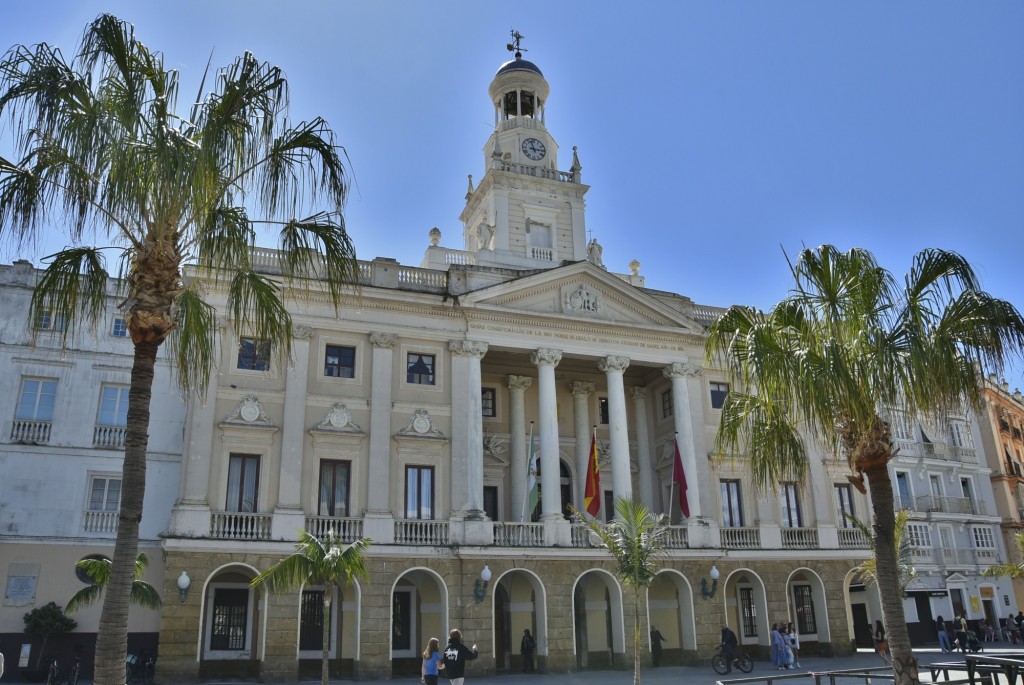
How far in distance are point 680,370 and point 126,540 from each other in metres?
25.6

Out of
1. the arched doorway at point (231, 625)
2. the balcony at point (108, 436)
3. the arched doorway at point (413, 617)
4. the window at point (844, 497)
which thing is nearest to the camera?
the arched doorway at point (231, 625)

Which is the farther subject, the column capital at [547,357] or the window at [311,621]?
the column capital at [547,357]

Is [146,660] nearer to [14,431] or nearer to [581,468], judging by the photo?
[14,431]

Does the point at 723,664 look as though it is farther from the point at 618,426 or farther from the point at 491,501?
the point at 491,501

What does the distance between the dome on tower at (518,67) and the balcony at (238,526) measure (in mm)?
26638

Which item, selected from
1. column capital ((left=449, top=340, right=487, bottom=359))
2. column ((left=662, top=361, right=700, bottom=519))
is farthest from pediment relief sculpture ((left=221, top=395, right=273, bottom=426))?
column ((left=662, top=361, right=700, bottom=519))

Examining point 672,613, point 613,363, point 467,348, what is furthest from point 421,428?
point 672,613

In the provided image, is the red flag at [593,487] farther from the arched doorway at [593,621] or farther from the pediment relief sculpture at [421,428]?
the pediment relief sculpture at [421,428]

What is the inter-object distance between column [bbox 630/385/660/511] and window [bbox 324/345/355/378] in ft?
42.9

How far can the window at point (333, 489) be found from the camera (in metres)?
28.9

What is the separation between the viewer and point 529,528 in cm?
3017

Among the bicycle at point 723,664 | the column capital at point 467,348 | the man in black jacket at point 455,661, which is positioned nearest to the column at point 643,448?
the bicycle at point 723,664

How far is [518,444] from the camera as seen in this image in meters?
33.7

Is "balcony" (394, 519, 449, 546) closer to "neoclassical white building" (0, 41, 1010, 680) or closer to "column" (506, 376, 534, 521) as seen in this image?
"neoclassical white building" (0, 41, 1010, 680)
